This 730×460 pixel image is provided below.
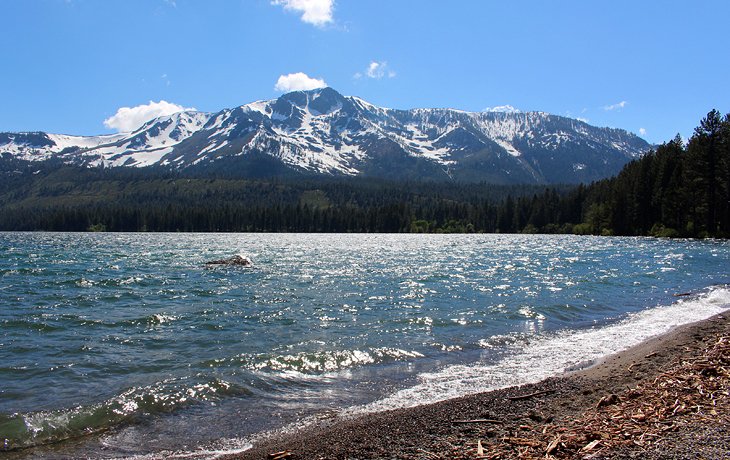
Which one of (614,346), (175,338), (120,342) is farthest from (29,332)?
(614,346)

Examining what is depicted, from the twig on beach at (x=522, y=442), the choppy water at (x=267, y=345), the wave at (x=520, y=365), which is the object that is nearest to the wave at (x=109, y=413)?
the choppy water at (x=267, y=345)

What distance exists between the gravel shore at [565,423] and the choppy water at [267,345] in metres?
1.71

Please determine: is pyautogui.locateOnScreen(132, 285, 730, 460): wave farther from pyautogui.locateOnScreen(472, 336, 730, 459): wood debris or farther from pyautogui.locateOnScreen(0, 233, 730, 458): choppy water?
pyautogui.locateOnScreen(472, 336, 730, 459): wood debris

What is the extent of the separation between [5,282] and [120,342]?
1130 inches

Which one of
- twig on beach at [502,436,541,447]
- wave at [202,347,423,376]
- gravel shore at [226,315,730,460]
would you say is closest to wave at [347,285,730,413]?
gravel shore at [226,315,730,460]

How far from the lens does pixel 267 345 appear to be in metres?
19.5

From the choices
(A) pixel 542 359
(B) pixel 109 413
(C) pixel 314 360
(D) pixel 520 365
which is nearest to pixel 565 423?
(D) pixel 520 365

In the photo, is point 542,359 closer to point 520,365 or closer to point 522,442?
point 520,365

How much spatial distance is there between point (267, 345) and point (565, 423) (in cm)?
1292

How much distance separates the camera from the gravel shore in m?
7.67

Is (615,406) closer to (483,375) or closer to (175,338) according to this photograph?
(483,375)

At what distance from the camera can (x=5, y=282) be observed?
4028 centimetres

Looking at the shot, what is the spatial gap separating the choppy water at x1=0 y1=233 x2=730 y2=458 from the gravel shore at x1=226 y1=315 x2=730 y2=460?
1.71 m

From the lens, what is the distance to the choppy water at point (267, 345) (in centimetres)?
1229
